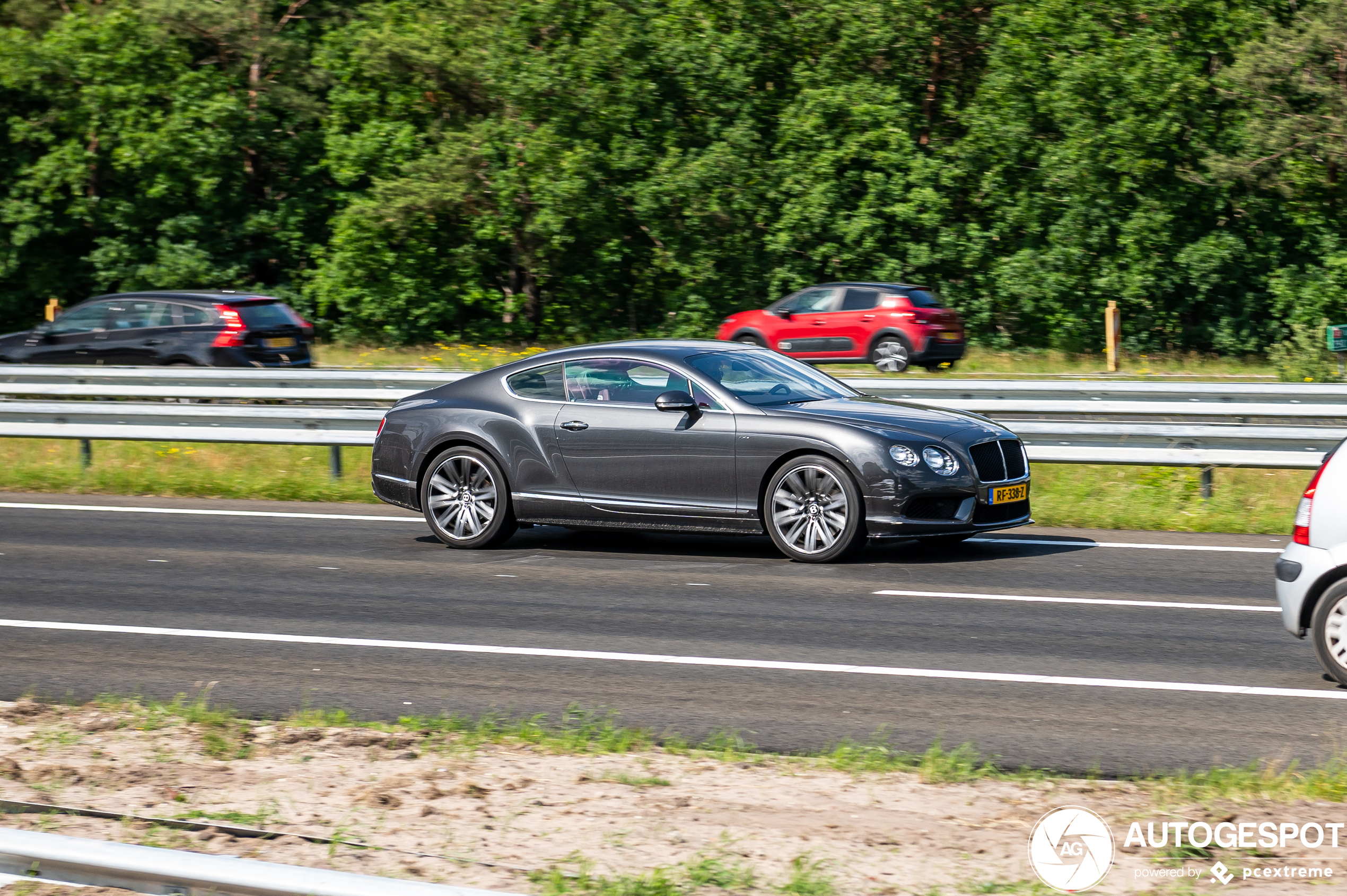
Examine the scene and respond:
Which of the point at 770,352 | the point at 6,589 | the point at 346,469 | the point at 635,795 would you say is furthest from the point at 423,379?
the point at 635,795

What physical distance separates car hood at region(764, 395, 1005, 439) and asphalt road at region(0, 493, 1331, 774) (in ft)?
2.99

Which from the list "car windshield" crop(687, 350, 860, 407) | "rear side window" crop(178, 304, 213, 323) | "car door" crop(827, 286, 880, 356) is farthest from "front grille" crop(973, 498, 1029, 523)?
"car door" crop(827, 286, 880, 356)

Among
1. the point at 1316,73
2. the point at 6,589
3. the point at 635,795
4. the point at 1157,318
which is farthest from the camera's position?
the point at 1157,318

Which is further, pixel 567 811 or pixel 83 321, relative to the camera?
pixel 83 321

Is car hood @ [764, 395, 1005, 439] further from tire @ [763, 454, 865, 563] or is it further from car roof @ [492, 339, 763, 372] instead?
car roof @ [492, 339, 763, 372]

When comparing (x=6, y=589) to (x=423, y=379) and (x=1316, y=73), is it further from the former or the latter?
(x=1316, y=73)

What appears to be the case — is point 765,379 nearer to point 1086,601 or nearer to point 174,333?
point 1086,601

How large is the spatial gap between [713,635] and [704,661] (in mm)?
630

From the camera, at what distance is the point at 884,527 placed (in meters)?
10.0

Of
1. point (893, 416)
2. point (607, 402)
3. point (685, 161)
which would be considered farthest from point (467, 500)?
point (685, 161)

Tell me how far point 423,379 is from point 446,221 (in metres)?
19.0

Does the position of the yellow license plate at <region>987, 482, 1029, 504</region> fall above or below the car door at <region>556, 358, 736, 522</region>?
below

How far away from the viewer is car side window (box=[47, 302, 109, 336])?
22047 mm

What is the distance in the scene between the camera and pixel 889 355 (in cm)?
2553
